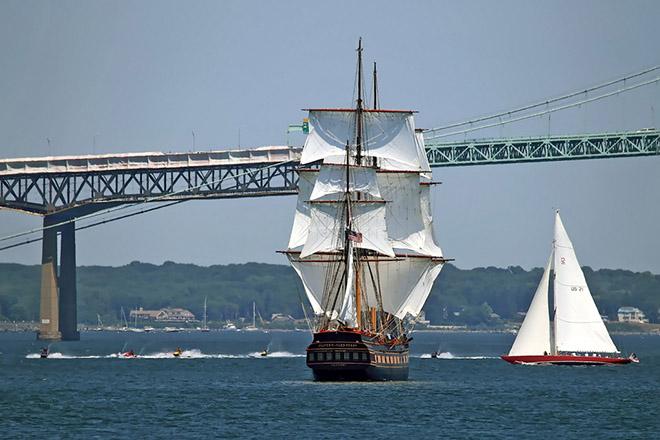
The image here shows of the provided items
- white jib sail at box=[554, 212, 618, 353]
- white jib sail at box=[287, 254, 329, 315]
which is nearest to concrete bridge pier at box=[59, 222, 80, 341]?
white jib sail at box=[554, 212, 618, 353]

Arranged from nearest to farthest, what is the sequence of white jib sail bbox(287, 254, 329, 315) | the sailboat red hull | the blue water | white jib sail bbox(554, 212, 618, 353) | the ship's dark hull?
the blue water < the ship's dark hull < white jib sail bbox(287, 254, 329, 315) < white jib sail bbox(554, 212, 618, 353) < the sailboat red hull

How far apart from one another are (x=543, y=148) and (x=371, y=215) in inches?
2676

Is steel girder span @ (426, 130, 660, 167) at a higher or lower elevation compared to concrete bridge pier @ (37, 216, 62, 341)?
higher

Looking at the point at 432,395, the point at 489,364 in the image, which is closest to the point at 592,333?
the point at 489,364

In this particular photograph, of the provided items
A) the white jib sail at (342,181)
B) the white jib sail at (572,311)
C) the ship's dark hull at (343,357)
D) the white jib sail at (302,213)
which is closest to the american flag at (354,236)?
the white jib sail at (342,181)

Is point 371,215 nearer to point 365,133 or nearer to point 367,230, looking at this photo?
point 367,230

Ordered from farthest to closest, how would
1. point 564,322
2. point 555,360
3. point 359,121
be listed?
point 555,360 → point 564,322 → point 359,121

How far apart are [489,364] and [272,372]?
1871 centimetres

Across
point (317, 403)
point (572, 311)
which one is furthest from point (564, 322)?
point (317, 403)

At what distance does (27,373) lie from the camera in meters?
89.8

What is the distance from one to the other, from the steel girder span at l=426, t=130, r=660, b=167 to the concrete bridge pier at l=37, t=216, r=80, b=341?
32.1 m

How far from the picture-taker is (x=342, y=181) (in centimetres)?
8262

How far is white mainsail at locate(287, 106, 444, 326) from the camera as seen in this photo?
82562mm

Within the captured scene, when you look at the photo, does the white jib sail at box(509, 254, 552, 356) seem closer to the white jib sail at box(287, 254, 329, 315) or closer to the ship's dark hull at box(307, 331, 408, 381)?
the white jib sail at box(287, 254, 329, 315)
